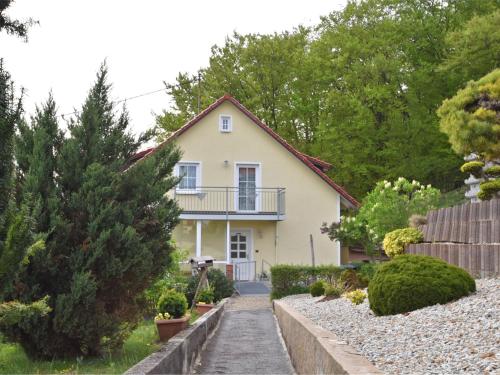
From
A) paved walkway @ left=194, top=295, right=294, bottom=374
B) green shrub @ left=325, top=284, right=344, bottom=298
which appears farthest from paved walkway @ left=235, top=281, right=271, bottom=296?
green shrub @ left=325, top=284, right=344, bottom=298

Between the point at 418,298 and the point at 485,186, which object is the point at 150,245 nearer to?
the point at 418,298

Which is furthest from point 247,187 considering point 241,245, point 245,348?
point 245,348

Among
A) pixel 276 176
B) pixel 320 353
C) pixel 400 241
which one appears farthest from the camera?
pixel 276 176

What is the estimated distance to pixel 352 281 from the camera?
14.6 meters

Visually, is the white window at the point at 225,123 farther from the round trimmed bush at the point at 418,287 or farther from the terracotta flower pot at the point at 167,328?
the round trimmed bush at the point at 418,287

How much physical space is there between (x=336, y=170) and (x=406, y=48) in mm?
7288

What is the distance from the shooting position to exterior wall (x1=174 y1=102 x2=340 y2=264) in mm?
27266

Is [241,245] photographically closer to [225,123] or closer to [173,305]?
[225,123]

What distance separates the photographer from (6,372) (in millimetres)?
6660

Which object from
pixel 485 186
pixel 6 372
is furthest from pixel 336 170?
pixel 6 372

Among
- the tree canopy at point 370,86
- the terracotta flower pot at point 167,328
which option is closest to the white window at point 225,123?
the tree canopy at point 370,86

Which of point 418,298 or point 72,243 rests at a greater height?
point 72,243

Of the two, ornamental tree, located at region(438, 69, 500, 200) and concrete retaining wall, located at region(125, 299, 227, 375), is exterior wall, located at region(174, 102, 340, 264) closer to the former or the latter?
ornamental tree, located at region(438, 69, 500, 200)

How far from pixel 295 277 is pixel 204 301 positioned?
4740 mm
